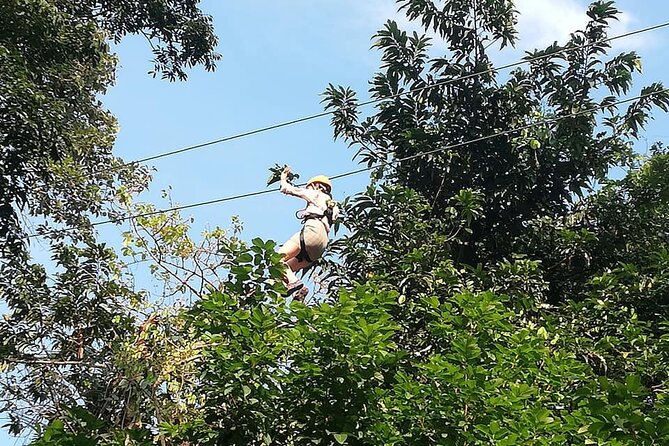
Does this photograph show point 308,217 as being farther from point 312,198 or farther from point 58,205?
point 58,205

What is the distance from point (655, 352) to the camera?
18.2 ft

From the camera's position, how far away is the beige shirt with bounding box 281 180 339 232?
6.68 meters

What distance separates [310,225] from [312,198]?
0.79 feet

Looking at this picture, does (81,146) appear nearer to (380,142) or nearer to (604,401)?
(380,142)

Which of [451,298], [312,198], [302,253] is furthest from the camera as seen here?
[312,198]

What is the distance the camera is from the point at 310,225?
6.58 metres

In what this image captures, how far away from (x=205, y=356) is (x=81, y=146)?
434 centimetres

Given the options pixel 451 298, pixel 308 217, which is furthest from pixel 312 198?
pixel 451 298

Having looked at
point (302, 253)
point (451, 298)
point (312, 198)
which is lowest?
point (451, 298)

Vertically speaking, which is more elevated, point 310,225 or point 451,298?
point 310,225

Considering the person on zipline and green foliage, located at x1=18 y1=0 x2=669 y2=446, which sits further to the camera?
the person on zipline

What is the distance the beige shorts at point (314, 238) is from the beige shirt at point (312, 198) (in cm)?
8

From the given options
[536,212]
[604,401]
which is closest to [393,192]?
[536,212]

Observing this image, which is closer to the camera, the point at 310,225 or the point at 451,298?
the point at 451,298
